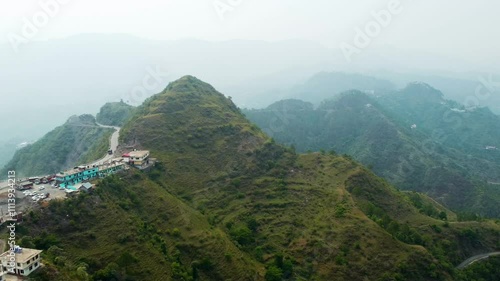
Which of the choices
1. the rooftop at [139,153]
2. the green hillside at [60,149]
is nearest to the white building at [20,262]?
the rooftop at [139,153]

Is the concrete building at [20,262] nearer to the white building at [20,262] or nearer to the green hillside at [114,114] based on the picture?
the white building at [20,262]

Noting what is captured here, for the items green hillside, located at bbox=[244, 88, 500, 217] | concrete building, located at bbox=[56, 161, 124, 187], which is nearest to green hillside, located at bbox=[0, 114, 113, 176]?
concrete building, located at bbox=[56, 161, 124, 187]

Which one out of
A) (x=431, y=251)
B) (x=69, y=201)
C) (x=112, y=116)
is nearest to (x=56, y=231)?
(x=69, y=201)

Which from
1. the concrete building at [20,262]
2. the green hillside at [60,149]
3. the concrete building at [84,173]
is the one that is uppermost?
the concrete building at [20,262]

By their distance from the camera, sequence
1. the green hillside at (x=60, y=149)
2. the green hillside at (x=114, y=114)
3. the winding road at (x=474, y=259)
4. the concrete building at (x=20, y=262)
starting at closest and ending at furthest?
the concrete building at (x=20, y=262), the winding road at (x=474, y=259), the green hillside at (x=60, y=149), the green hillside at (x=114, y=114)

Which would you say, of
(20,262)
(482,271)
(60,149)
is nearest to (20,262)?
(20,262)

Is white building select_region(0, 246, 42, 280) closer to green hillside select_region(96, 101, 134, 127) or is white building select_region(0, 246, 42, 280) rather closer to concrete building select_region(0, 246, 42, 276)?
concrete building select_region(0, 246, 42, 276)

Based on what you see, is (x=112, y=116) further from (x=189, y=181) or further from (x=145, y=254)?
(x=145, y=254)

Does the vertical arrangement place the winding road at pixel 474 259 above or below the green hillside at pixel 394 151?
above

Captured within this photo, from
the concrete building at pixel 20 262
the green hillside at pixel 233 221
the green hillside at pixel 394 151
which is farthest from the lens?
the green hillside at pixel 394 151
